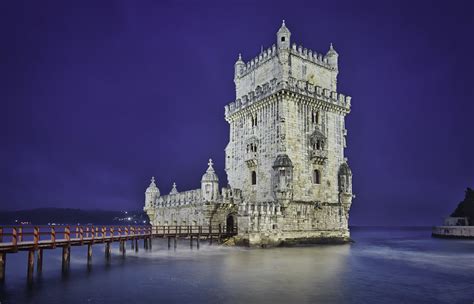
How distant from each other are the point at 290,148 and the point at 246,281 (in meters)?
19.4

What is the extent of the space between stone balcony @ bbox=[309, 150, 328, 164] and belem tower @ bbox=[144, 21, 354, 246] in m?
0.11

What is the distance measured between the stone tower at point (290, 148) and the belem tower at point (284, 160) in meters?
0.09

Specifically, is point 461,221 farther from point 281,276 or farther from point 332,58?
point 281,276

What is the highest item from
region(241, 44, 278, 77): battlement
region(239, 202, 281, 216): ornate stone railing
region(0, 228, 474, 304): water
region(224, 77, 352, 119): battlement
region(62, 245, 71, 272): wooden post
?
region(241, 44, 278, 77): battlement

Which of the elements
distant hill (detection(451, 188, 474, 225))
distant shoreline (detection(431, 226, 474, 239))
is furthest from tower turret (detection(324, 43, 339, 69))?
distant hill (detection(451, 188, 474, 225))

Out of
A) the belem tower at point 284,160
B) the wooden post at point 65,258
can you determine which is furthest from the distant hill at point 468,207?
the wooden post at point 65,258

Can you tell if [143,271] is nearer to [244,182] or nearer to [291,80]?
[244,182]

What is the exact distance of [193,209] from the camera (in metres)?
41.0

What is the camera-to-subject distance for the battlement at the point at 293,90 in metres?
37.2

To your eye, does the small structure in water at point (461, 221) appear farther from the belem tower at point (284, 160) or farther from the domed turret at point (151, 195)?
the domed turret at point (151, 195)

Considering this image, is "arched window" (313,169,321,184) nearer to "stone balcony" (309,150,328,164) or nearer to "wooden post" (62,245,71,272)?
"stone balcony" (309,150,328,164)

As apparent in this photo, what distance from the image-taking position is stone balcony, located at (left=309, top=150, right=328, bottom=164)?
125ft

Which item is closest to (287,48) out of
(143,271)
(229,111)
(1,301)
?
(229,111)

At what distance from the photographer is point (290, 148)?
120 ft
